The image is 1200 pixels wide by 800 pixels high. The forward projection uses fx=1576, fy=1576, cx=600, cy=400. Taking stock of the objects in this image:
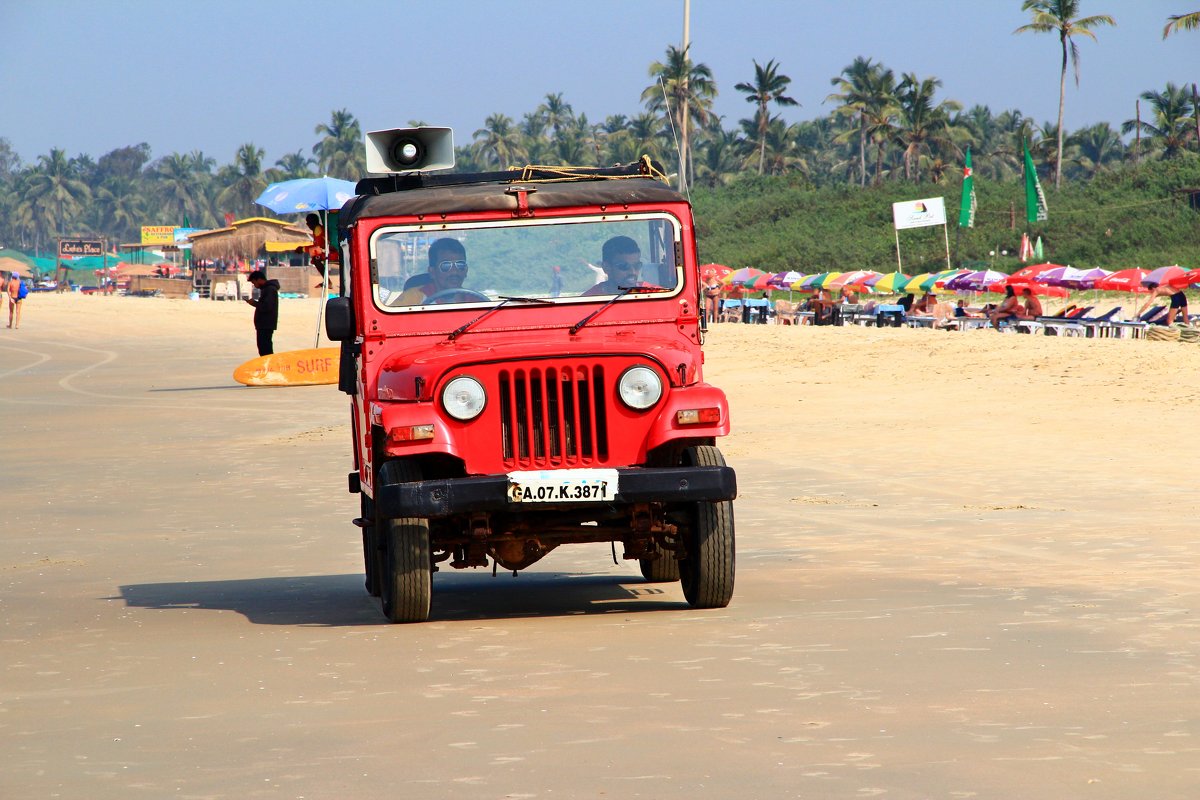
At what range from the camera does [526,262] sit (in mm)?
8445

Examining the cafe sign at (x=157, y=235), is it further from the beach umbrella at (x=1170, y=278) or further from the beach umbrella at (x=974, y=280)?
the beach umbrella at (x=1170, y=278)

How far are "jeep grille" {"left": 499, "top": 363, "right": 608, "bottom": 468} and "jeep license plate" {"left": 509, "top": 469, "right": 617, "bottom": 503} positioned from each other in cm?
33

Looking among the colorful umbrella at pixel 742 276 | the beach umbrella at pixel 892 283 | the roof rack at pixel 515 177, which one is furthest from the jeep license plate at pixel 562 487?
the colorful umbrella at pixel 742 276

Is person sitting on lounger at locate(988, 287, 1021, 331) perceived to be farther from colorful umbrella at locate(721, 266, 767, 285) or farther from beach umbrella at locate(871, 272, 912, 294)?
colorful umbrella at locate(721, 266, 767, 285)

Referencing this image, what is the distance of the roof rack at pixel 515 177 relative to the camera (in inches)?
345

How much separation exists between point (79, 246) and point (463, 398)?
115616 millimetres

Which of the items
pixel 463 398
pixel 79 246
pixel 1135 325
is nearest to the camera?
pixel 463 398

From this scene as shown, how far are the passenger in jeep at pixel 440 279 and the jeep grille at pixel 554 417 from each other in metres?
1.01

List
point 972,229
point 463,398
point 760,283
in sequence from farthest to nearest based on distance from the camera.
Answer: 1. point 972,229
2. point 760,283
3. point 463,398

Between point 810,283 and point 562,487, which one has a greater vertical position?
point 810,283

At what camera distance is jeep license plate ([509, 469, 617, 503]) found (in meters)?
7.20

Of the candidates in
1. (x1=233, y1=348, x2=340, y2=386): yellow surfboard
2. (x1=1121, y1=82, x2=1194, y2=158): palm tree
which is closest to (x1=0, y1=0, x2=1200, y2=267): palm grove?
(x1=1121, y1=82, x2=1194, y2=158): palm tree

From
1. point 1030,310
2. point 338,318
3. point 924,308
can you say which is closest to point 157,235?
point 924,308

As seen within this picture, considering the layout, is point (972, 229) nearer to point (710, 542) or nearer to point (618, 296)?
point (618, 296)
